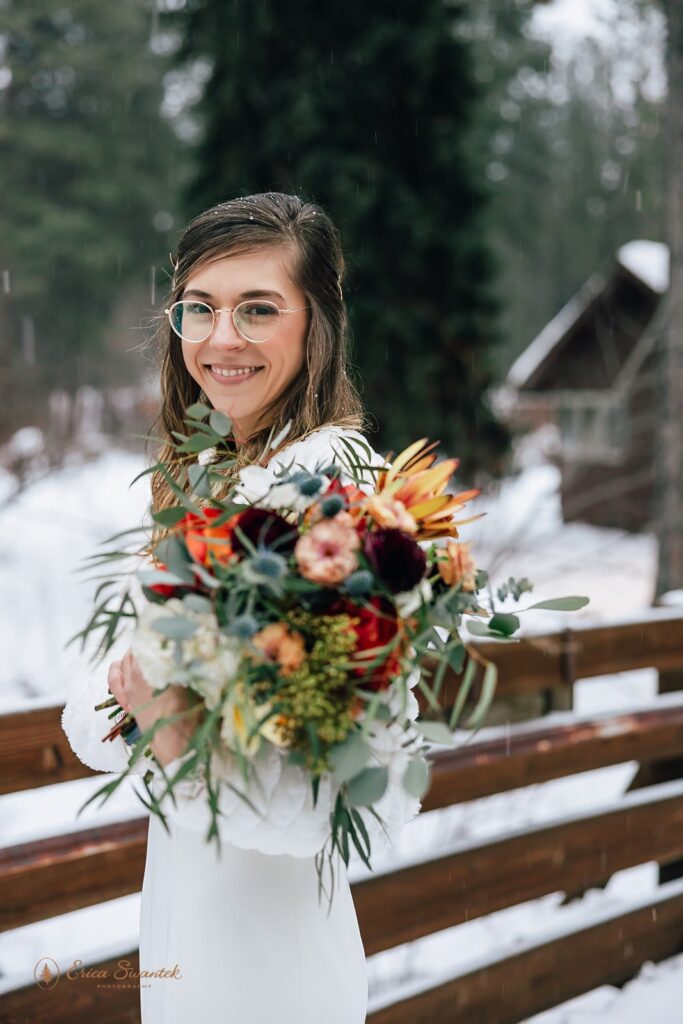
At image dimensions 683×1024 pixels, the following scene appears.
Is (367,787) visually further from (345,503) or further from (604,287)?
(604,287)

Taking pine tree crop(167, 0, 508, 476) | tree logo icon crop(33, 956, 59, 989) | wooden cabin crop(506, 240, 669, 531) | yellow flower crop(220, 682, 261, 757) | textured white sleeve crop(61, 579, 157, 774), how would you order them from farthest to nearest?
wooden cabin crop(506, 240, 669, 531) → pine tree crop(167, 0, 508, 476) → tree logo icon crop(33, 956, 59, 989) → textured white sleeve crop(61, 579, 157, 774) → yellow flower crop(220, 682, 261, 757)

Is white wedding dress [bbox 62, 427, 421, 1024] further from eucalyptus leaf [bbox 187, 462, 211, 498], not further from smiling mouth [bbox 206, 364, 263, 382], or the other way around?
smiling mouth [bbox 206, 364, 263, 382]

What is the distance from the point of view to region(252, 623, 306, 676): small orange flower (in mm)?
1062

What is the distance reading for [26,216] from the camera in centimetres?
1723

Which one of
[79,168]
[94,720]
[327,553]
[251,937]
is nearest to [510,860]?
[251,937]

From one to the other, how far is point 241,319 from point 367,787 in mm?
844

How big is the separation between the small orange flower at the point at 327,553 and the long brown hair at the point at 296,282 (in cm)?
48

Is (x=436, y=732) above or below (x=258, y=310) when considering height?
below

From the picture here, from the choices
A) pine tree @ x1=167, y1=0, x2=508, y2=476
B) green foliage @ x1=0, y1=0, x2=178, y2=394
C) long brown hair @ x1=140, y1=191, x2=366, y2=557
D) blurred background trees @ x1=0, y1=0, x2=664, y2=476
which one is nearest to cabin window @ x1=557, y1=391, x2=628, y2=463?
blurred background trees @ x1=0, y1=0, x2=664, y2=476

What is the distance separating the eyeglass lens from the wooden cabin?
480 inches

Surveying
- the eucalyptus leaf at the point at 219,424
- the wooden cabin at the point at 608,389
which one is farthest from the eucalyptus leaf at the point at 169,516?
the wooden cabin at the point at 608,389

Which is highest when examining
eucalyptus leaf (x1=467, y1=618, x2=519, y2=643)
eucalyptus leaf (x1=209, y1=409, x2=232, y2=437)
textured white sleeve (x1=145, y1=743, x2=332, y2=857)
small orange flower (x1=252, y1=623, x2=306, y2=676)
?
eucalyptus leaf (x1=209, y1=409, x2=232, y2=437)

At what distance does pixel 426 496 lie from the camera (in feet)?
4.00

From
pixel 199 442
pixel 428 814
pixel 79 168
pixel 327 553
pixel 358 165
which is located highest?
pixel 79 168
